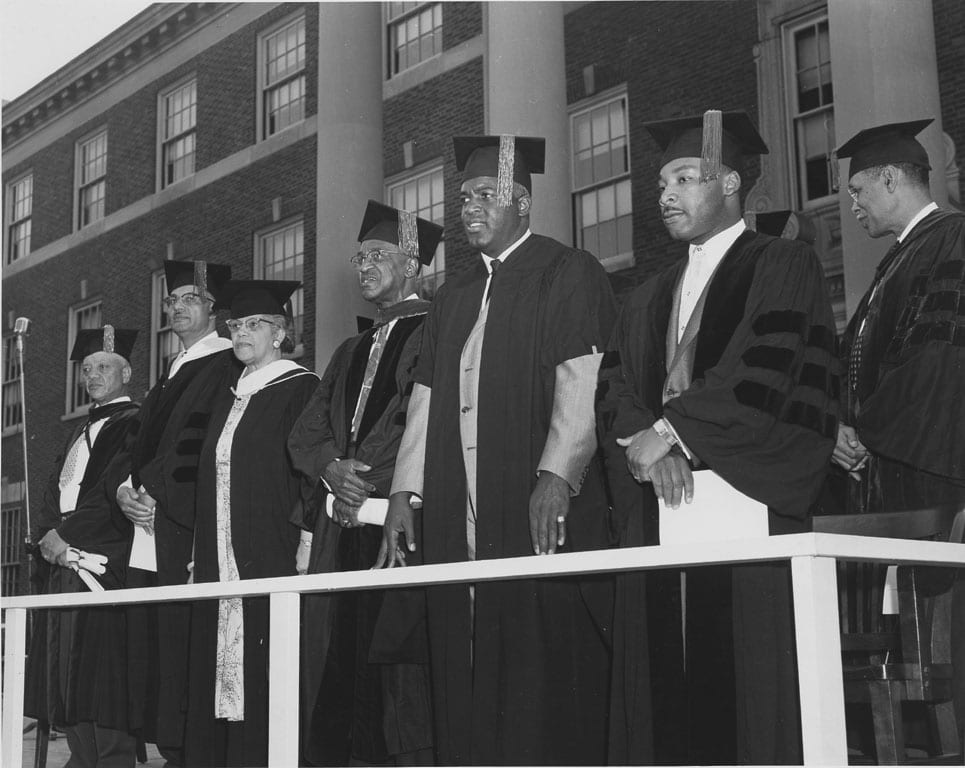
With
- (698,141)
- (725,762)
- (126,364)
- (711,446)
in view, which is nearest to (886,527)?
(711,446)

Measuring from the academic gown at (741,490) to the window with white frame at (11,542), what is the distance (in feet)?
57.0

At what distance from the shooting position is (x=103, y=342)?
7387mm

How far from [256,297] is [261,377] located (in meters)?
0.37

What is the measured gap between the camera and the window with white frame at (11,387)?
20578mm

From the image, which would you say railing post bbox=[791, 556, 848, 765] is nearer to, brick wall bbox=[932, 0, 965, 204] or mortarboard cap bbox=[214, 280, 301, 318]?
mortarboard cap bbox=[214, 280, 301, 318]

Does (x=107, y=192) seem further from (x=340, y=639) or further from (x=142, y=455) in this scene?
(x=340, y=639)

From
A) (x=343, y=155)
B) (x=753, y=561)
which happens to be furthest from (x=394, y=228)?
(x=343, y=155)

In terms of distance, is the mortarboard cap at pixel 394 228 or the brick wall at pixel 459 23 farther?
the brick wall at pixel 459 23

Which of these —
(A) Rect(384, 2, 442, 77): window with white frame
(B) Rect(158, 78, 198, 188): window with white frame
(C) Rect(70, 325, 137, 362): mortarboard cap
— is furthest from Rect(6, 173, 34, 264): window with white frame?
(C) Rect(70, 325, 137, 362): mortarboard cap

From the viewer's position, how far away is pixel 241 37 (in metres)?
18.1

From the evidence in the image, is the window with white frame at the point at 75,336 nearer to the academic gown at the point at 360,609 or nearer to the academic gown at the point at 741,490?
the academic gown at the point at 360,609

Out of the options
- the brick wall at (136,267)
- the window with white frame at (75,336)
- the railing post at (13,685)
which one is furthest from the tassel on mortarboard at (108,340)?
the window with white frame at (75,336)

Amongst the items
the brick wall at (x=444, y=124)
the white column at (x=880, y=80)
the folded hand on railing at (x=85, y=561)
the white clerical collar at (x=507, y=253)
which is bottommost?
the folded hand on railing at (x=85, y=561)

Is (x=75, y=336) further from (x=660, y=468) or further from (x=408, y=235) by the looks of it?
(x=660, y=468)
